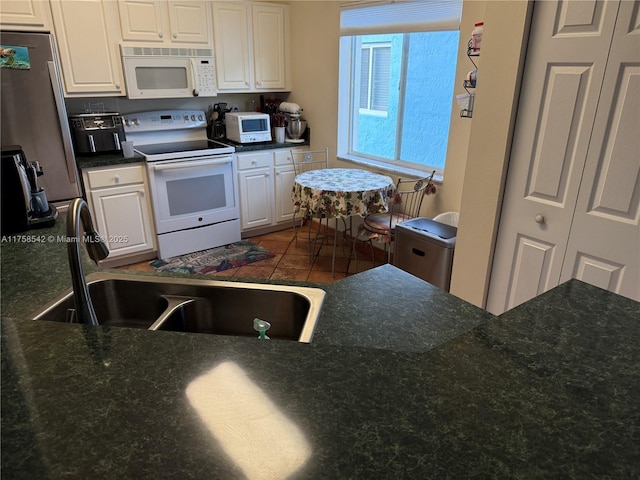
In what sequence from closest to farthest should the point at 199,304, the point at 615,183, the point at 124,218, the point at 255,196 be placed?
the point at 199,304 → the point at 615,183 → the point at 124,218 → the point at 255,196

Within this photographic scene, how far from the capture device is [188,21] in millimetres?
3576

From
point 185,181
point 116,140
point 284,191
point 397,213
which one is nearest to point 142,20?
point 116,140

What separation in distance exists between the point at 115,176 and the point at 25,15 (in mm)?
1171

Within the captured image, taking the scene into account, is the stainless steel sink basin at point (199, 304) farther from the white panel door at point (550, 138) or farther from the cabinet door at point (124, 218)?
the cabinet door at point (124, 218)

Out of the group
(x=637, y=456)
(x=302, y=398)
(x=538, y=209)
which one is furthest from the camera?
(x=538, y=209)

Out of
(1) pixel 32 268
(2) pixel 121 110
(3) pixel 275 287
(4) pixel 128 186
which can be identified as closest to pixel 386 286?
(3) pixel 275 287

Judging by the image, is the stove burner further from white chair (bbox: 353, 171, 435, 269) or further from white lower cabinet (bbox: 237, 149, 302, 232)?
white chair (bbox: 353, 171, 435, 269)

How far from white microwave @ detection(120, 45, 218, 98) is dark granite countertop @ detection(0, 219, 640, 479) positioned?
10.0 ft

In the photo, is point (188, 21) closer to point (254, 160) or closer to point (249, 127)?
point (249, 127)

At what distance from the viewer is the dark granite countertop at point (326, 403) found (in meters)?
0.55

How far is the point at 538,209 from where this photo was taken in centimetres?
192

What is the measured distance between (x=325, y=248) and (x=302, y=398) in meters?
3.36

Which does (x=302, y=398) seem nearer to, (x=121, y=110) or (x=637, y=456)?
(x=637, y=456)

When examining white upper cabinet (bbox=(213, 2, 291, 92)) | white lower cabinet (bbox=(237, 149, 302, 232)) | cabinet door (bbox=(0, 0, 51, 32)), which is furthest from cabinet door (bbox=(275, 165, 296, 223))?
cabinet door (bbox=(0, 0, 51, 32))
